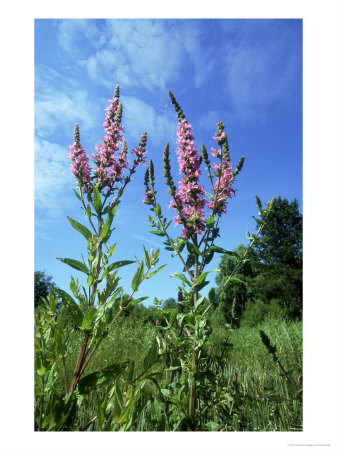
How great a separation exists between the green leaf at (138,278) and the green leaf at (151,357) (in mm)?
264

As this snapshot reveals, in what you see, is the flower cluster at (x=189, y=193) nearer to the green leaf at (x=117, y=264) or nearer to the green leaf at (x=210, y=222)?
the green leaf at (x=210, y=222)

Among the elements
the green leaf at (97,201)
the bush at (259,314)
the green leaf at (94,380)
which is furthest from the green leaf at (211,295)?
the bush at (259,314)

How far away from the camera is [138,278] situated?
126 cm

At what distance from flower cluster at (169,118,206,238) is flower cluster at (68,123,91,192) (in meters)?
0.62

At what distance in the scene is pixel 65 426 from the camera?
1.20 meters

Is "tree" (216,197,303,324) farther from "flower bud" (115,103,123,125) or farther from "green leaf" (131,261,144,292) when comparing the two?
"green leaf" (131,261,144,292)

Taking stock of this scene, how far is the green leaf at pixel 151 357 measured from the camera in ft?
4.25
